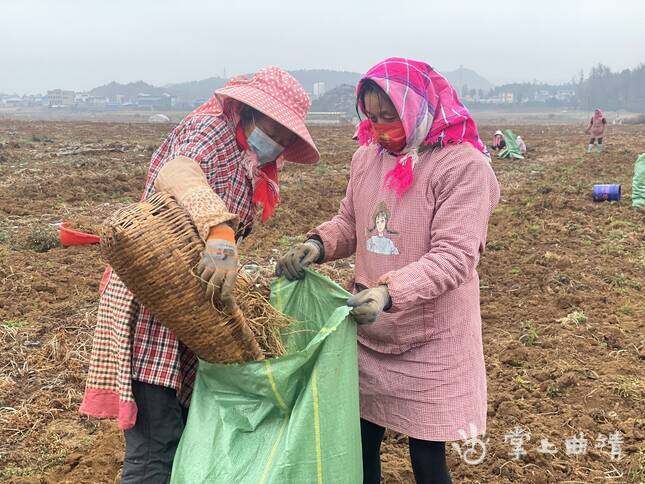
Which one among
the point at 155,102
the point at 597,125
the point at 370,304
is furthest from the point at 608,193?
the point at 155,102

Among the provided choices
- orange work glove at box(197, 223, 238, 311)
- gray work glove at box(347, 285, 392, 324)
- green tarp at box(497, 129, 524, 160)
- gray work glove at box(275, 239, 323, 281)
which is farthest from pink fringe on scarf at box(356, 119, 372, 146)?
green tarp at box(497, 129, 524, 160)

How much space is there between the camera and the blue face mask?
1937 millimetres

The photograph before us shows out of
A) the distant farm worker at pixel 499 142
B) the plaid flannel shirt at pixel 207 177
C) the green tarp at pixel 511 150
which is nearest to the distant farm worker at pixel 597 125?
the green tarp at pixel 511 150

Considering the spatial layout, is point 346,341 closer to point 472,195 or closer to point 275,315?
point 275,315

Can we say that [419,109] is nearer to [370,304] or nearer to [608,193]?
[370,304]

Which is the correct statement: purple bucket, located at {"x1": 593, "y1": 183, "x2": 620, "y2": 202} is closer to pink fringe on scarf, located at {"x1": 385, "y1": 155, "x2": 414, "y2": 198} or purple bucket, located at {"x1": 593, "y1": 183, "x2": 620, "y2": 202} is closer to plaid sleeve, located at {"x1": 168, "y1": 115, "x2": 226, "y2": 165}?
pink fringe on scarf, located at {"x1": 385, "y1": 155, "x2": 414, "y2": 198}

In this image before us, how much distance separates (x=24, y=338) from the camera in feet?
14.8

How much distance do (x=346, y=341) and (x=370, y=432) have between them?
551mm

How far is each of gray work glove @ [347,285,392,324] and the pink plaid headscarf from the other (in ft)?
1.09

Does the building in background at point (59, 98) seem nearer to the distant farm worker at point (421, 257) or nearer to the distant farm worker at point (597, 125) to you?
the distant farm worker at point (597, 125)

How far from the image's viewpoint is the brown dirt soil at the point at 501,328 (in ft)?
10.2

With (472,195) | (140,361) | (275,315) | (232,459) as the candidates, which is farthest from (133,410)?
(472,195)

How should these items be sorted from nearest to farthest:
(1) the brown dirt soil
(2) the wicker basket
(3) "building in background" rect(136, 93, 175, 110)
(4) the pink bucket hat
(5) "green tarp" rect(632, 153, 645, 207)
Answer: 1. (2) the wicker basket
2. (4) the pink bucket hat
3. (1) the brown dirt soil
4. (5) "green tarp" rect(632, 153, 645, 207)
5. (3) "building in background" rect(136, 93, 175, 110)

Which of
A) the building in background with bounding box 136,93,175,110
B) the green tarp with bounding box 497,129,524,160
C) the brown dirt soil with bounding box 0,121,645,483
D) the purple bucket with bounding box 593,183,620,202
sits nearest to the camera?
the brown dirt soil with bounding box 0,121,645,483
